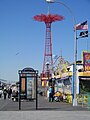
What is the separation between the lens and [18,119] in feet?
59.1

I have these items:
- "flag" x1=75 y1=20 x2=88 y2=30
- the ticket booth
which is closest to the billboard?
"flag" x1=75 y1=20 x2=88 y2=30

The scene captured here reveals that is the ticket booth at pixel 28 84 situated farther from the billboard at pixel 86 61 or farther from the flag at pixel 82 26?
the billboard at pixel 86 61

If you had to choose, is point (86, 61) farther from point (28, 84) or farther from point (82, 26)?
point (28, 84)

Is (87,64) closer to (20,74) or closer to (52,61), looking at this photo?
(20,74)

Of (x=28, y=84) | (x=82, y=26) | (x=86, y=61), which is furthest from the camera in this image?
(x=86, y=61)

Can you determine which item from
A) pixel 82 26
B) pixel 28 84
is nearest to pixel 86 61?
pixel 82 26

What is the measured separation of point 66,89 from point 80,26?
13.8m

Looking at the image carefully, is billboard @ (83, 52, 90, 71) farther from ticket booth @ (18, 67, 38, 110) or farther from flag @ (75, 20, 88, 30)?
ticket booth @ (18, 67, 38, 110)

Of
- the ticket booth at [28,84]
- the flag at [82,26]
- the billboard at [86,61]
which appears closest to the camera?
the ticket booth at [28,84]

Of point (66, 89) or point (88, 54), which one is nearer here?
point (88, 54)

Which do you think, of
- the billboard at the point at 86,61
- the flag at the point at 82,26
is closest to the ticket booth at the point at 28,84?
the flag at the point at 82,26

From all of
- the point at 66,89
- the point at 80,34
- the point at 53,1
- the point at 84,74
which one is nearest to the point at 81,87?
the point at 84,74

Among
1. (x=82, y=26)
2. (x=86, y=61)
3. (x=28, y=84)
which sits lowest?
(x=28, y=84)

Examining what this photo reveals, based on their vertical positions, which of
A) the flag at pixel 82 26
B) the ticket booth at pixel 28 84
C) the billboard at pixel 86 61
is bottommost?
the ticket booth at pixel 28 84
